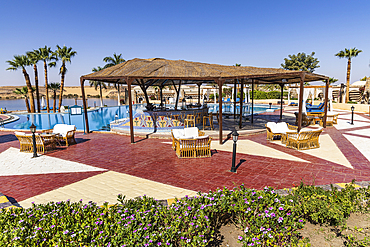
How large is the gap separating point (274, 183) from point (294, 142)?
3.60 meters

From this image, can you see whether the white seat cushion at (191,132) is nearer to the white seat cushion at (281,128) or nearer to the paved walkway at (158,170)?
the paved walkway at (158,170)

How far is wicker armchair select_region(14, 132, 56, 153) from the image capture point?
7.66 meters

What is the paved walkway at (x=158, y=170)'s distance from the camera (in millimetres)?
4770

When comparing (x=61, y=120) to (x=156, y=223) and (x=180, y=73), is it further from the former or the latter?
(x=156, y=223)

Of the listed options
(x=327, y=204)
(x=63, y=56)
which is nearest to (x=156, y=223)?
(x=327, y=204)

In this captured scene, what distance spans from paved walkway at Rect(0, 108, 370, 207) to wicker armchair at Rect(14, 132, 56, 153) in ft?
1.11

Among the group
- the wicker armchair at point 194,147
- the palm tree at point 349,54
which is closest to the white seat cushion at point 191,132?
the wicker armchair at point 194,147

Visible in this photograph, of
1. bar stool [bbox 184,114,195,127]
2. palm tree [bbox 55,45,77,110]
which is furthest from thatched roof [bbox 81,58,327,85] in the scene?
palm tree [bbox 55,45,77,110]

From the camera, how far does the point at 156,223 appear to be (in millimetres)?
2781

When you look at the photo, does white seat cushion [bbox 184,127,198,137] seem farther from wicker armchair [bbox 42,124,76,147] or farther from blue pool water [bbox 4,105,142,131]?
blue pool water [bbox 4,105,142,131]

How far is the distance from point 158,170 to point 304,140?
17.9 feet

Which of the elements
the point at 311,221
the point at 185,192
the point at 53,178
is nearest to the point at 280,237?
the point at 311,221

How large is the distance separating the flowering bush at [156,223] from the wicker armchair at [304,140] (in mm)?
5096

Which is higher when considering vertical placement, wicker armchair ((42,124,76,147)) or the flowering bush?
wicker armchair ((42,124,76,147))
